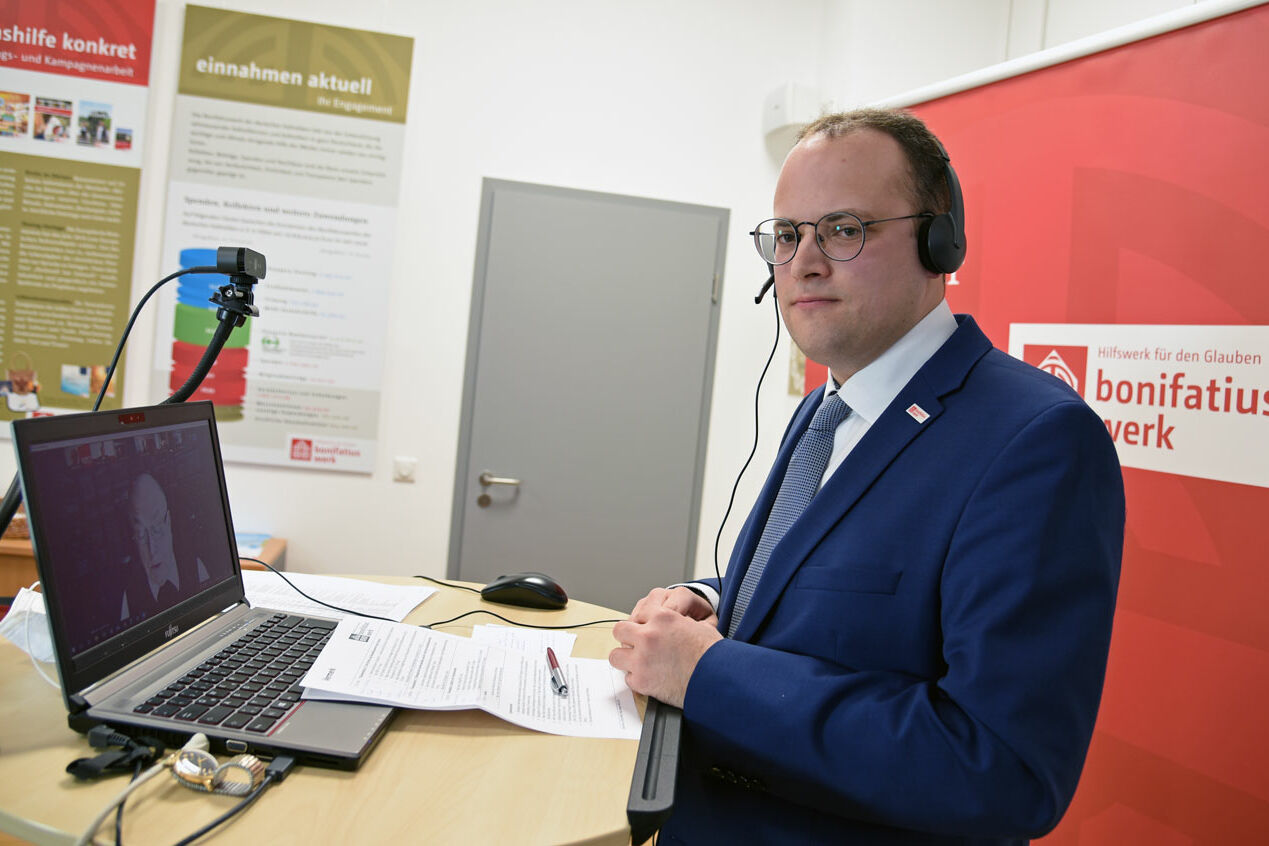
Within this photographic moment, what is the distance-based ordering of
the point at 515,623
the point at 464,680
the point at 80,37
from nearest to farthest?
the point at 464,680 < the point at 515,623 < the point at 80,37

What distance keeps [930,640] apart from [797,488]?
28cm

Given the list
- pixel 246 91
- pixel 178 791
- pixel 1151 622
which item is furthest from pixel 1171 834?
pixel 246 91

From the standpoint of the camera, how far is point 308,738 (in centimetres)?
78

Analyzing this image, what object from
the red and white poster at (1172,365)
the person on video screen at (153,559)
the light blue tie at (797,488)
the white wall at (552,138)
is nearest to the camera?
the person on video screen at (153,559)

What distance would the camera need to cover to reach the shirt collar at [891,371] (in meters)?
1.06

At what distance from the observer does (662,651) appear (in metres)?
0.95

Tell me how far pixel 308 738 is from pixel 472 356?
2.25m

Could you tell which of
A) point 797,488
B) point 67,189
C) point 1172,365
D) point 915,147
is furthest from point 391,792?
point 67,189

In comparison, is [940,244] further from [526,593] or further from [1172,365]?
[526,593]

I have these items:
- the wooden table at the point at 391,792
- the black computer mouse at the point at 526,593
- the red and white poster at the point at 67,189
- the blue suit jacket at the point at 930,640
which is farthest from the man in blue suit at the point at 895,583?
the red and white poster at the point at 67,189

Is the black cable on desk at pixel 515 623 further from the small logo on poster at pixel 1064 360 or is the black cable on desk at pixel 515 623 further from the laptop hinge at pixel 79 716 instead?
the small logo on poster at pixel 1064 360

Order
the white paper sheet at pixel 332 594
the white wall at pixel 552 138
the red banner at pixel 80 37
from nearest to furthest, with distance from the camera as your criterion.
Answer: the white paper sheet at pixel 332 594, the red banner at pixel 80 37, the white wall at pixel 552 138

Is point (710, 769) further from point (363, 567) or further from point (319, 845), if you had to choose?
point (363, 567)

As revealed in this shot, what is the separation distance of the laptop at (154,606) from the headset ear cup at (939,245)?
2.94 feet
